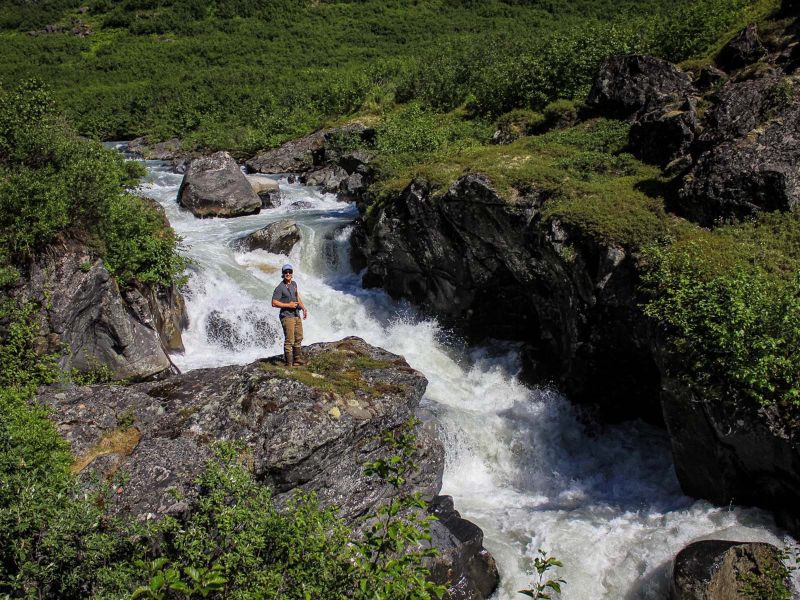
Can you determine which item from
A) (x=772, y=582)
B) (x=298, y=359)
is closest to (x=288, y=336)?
(x=298, y=359)

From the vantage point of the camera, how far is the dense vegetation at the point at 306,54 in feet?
84.5

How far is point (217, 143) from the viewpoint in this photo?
42938 mm

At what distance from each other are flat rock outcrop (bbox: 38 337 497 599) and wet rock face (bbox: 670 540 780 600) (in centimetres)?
296

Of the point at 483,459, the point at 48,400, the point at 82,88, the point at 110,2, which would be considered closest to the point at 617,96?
the point at 483,459

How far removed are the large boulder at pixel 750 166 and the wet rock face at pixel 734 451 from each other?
4.75m

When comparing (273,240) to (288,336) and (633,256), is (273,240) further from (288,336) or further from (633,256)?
(633,256)

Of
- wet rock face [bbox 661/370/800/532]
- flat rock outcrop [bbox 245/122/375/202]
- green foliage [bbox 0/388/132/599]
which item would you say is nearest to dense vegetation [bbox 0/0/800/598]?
green foliage [bbox 0/388/132/599]

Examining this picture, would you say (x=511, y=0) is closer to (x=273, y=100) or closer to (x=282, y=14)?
(x=282, y=14)

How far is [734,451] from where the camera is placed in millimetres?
9766

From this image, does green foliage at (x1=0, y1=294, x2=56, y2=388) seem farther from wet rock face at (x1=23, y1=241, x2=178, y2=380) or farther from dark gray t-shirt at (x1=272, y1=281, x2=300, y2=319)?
dark gray t-shirt at (x1=272, y1=281, x2=300, y2=319)

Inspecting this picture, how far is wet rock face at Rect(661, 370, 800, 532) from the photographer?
29.7 feet

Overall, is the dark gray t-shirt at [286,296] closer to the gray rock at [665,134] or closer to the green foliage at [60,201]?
the green foliage at [60,201]

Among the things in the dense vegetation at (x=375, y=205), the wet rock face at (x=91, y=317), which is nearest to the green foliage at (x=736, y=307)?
the dense vegetation at (x=375, y=205)

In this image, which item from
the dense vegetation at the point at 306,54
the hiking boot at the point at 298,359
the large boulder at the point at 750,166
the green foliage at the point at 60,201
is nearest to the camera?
the hiking boot at the point at 298,359
